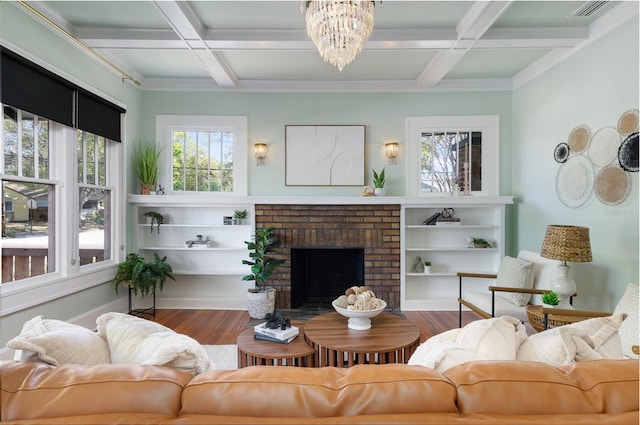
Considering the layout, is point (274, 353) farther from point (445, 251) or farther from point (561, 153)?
point (561, 153)

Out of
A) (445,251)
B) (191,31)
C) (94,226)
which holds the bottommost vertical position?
(445,251)

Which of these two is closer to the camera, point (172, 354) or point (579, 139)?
point (172, 354)

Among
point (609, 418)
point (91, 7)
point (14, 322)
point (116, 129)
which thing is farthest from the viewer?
point (116, 129)

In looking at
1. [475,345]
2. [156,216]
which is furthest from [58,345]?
[156,216]

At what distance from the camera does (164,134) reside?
14.5ft

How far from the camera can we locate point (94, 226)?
3639mm

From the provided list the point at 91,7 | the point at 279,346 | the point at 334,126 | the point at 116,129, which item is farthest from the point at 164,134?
the point at 279,346

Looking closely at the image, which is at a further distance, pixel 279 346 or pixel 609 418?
pixel 279 346

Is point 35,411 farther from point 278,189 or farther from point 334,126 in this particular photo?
point 334,126

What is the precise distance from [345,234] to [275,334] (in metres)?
2.24

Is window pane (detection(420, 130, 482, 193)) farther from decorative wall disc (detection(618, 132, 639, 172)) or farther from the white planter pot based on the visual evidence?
the white planter pot

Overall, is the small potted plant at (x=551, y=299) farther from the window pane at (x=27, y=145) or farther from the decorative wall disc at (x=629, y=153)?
the window pane at (x=27, y=145)

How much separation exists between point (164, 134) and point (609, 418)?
4806 mm

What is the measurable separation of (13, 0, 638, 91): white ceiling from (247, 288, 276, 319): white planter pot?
2642 millimetres
